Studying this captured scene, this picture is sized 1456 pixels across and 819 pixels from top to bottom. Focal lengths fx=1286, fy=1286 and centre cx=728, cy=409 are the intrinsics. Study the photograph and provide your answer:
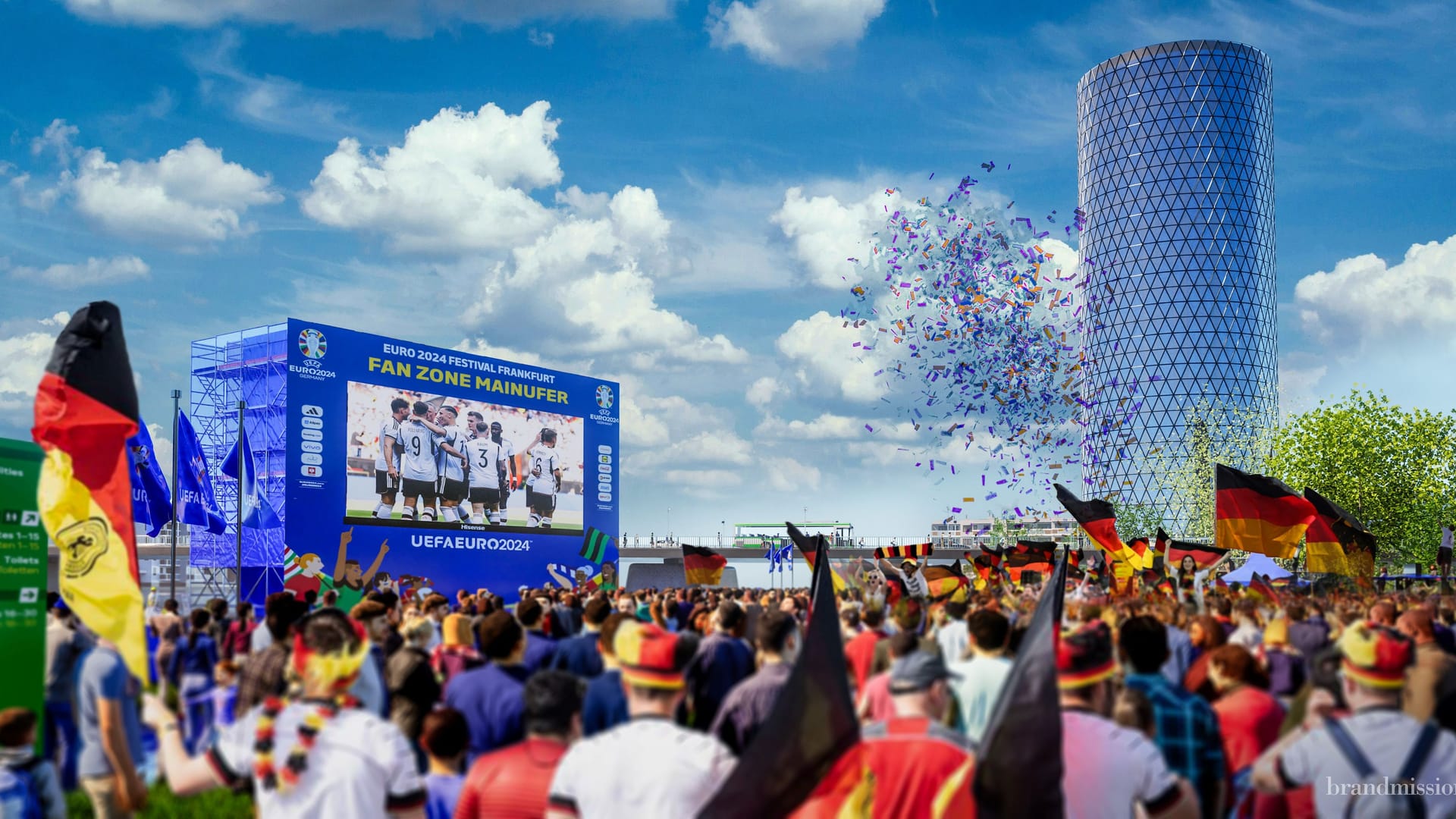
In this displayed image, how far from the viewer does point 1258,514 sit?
77.7 feet

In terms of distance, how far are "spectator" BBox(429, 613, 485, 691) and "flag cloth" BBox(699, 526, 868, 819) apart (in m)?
4.00

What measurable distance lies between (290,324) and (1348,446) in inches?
1505

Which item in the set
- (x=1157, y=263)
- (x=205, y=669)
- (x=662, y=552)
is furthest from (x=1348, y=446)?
(x=1157, y=263)

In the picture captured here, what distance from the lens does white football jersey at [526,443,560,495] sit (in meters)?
44.8

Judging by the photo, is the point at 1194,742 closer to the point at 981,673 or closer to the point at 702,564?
the point at 981,673

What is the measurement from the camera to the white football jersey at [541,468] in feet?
147

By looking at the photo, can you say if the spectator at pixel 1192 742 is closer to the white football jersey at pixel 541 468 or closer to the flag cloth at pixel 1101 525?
the flag cloth at pixel 1101 525

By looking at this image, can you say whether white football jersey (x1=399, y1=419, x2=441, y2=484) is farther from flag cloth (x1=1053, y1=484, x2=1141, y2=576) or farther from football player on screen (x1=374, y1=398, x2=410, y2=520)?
flag cloth (x1=1053, y1=484, x2=1141, y2=576)

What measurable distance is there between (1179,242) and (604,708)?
418 feet

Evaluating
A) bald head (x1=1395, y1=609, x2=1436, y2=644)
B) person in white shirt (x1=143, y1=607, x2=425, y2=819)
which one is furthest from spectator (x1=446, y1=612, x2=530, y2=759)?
bald head (x1=1395, y1=609, x2=1436, y2=644)

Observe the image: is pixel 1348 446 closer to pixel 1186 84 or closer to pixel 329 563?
pixel 329 563

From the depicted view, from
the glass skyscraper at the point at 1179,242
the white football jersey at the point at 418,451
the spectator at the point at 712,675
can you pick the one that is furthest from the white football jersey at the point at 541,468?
the glass skyscraper at the point at 1179,242

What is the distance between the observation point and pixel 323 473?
1470 inches

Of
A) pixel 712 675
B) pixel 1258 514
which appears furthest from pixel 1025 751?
pixel 1258 514
